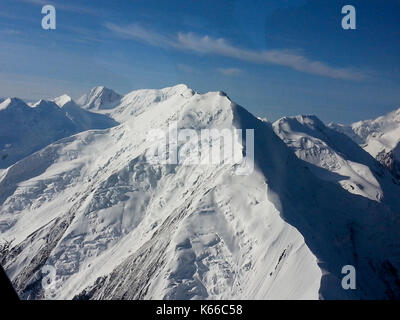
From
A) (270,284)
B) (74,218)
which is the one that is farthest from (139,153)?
(270,284)

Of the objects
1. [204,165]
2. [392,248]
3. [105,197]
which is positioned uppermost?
[204,165]

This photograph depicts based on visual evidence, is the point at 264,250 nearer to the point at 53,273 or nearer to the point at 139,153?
the point at 53,273

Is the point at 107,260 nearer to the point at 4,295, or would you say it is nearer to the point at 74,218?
the point at 74,218

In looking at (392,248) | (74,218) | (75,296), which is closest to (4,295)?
(75,296)

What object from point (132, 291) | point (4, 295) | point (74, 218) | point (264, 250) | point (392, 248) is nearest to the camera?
point (4, 295)
